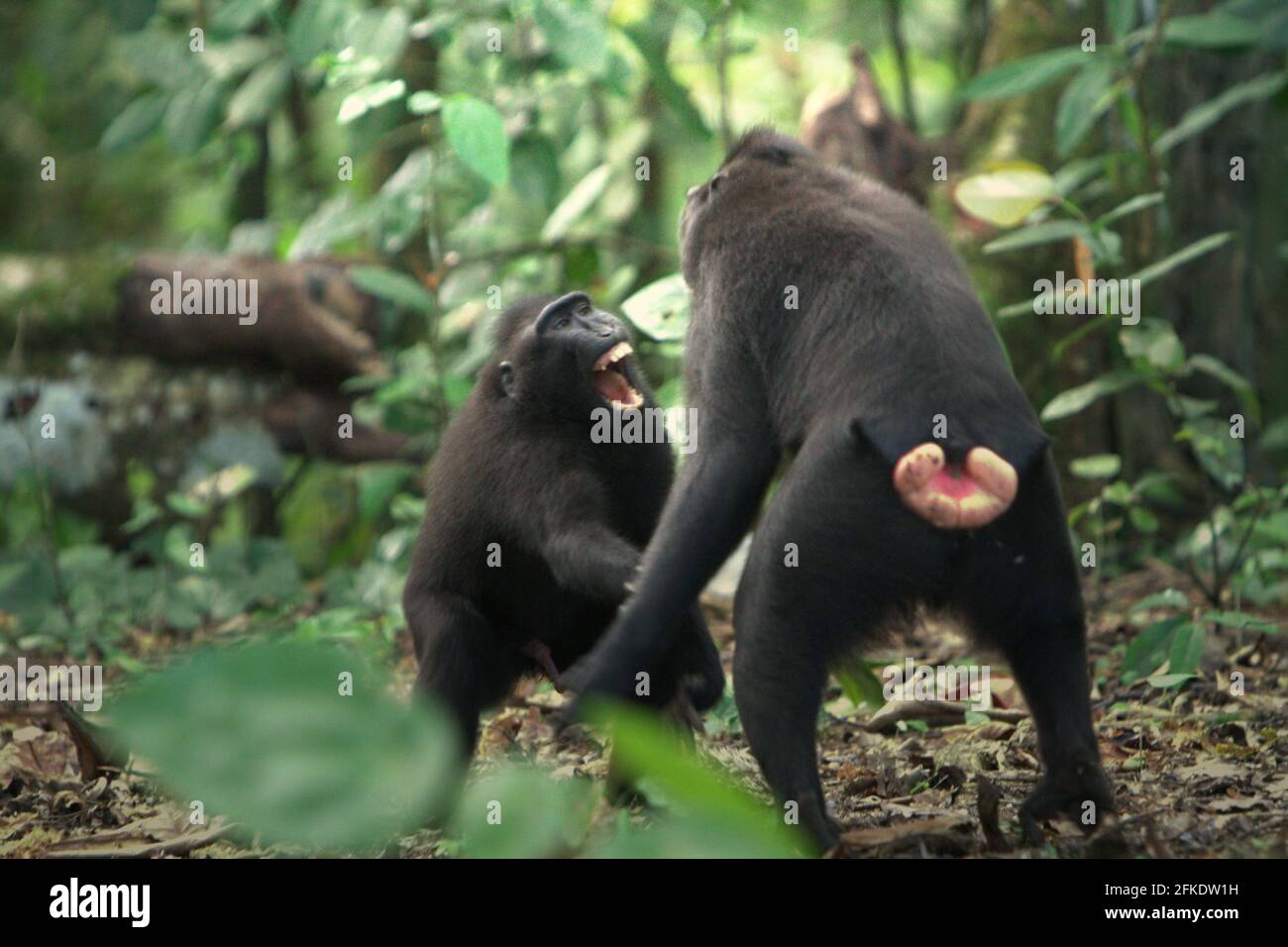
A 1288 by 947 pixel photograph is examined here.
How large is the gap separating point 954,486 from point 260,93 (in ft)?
16.8

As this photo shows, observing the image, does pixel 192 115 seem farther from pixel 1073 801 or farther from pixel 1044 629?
pixel 1073 801

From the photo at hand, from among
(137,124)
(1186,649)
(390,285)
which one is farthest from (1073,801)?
(137,124)

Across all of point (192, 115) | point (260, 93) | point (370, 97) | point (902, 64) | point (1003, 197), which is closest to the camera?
point (1003, 197)

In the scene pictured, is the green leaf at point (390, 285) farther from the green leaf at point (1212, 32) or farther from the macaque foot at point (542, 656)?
the green leaf at point (1212, 32)

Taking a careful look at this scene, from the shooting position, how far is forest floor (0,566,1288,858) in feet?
10.7

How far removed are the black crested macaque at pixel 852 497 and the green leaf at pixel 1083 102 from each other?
7.70ft

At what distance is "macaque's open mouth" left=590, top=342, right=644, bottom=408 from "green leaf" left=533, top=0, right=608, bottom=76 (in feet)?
4.61

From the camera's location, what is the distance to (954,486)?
3113 millimetres

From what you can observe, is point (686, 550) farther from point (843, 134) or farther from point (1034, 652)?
point (843, 134)

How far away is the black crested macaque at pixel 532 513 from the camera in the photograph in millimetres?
4195

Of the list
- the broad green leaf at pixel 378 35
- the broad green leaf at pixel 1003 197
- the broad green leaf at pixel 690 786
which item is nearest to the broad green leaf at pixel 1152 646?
the broad green leaf at pixel 1003 197

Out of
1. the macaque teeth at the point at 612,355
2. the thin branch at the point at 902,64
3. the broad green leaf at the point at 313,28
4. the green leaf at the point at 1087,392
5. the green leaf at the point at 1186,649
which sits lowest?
the green leaf at the point at 1186,649

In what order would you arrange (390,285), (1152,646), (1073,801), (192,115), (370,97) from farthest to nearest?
1. (192,115)
2. (390,285)
3. (370,97)
4. (1152,646)
5. (1073,801)
